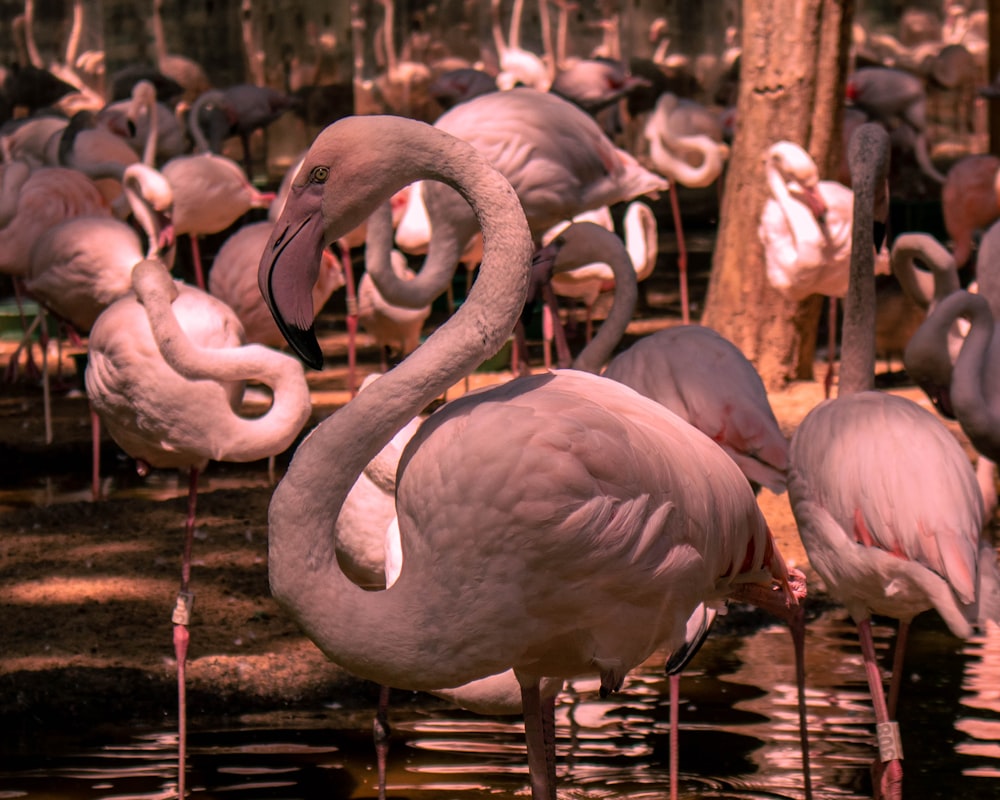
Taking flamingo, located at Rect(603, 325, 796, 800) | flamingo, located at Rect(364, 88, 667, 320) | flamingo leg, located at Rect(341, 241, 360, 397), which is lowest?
flamingo leg, located at Rect(341, 241, 360, 397)

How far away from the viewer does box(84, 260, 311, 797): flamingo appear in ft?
13.6

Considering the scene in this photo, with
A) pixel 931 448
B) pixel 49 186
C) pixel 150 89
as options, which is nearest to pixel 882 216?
pixel 931 448

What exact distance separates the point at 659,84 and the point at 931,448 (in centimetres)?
1236

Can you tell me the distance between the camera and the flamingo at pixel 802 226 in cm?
685

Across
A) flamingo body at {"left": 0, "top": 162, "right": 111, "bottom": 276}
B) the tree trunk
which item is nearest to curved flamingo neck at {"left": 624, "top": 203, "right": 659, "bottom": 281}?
the tree trunk

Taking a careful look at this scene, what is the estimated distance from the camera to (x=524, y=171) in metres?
5.37

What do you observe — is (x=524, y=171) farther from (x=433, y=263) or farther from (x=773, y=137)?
(x=773, y=137)

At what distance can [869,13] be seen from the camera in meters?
16.5

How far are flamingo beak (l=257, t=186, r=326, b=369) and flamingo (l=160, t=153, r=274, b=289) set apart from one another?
20.3 feet

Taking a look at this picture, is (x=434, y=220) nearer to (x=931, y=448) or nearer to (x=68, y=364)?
(x=931, y=448)

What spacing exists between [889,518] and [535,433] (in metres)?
1.13

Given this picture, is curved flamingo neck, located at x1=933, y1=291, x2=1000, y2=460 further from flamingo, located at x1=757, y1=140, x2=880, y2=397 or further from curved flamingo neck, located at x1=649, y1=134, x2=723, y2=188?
curved flamingo neck, located at x1=649, y1=134, x2=723, y2=188

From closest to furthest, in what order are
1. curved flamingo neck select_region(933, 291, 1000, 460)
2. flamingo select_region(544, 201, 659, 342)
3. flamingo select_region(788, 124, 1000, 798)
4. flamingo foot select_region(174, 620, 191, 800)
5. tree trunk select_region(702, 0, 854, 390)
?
flamingo select_region(788, 124, 1000, 798) → flamingo foot select_region(174, 620, 191, 800) → curved flamingo neck select_region(933, 291, 1000, 460) → tree trunk select_region(702, 0, 854, 390) → flamingo select_region(544, 201, 659, 342)

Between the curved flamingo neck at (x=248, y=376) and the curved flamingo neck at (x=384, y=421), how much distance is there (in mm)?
1649
